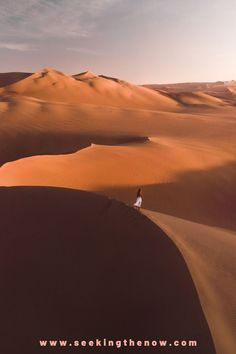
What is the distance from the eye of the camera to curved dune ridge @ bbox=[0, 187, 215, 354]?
9.95 ft

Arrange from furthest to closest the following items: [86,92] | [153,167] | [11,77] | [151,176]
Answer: [11,77] < [86,92] < [153,167] < [151,176]

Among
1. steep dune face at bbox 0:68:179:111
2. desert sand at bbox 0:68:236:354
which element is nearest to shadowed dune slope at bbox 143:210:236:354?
desert sand at bbox 0:68:236:354

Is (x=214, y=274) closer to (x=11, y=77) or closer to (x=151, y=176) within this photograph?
(x=151, y=176)

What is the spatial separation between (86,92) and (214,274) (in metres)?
45.2

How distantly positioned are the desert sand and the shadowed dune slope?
11 mm

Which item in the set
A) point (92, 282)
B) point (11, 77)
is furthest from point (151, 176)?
point (11, 77)

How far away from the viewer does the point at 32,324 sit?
120 inches

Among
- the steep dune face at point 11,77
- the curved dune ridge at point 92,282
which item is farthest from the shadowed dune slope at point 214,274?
the steep dune face at point 11,77

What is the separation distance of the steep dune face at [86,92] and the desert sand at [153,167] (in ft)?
56.3

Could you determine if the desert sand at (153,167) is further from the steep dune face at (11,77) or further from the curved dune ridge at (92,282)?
the steep dune face at (11,77)

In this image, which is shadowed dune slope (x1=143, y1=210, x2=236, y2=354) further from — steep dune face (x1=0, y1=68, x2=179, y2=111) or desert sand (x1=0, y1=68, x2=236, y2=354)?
steep dune face (x1=0, y1=68, x2=179, y2=111)

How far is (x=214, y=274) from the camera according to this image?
4.09 meters

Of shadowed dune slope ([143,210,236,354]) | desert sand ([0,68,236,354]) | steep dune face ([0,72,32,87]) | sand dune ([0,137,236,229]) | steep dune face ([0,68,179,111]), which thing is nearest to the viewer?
shadowed dune slope ([143,210,236,354])

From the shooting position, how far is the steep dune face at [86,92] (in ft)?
147
